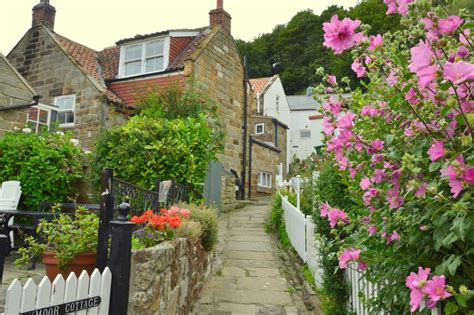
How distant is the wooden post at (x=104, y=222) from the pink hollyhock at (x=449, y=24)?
95.3 inches

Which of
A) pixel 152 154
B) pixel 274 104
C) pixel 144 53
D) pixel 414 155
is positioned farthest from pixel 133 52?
pixel 274 104

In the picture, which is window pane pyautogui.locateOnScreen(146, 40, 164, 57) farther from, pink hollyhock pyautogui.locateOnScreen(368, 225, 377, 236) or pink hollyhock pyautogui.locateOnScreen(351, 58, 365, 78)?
pink hollyhock pyautogui.locateOnScreen(368, 225, 377, 236)

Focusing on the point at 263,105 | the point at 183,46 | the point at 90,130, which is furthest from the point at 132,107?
the point at 263,105

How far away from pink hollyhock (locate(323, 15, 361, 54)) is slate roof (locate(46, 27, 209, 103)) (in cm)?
1137

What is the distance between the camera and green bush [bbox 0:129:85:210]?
269 inches

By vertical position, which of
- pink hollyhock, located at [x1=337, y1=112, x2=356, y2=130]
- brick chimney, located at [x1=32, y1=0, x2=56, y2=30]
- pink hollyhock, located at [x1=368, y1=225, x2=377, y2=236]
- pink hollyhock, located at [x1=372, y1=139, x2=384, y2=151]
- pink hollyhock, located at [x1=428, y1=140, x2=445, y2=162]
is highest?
brick chimney, located at [x1=32, y1=0, x2=56, y2=30]

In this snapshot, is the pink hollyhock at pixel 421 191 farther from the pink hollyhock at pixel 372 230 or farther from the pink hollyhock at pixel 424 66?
the pink hollyhock at pixel 372 230

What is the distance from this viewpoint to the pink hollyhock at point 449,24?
1425 millimetres

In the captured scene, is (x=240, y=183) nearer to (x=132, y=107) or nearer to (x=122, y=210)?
(x=132, y=107)

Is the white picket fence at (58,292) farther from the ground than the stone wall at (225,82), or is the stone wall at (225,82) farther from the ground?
the stone wall at (225,82)

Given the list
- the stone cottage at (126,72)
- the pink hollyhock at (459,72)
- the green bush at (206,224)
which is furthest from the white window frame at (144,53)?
the pink hollyhock at (459,72)

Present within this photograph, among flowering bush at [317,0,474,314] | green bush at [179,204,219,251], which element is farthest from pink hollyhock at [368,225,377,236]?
green bush at [179,204,219,251]

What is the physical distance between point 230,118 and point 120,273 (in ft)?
40.5

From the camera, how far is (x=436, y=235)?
1.43 metres
